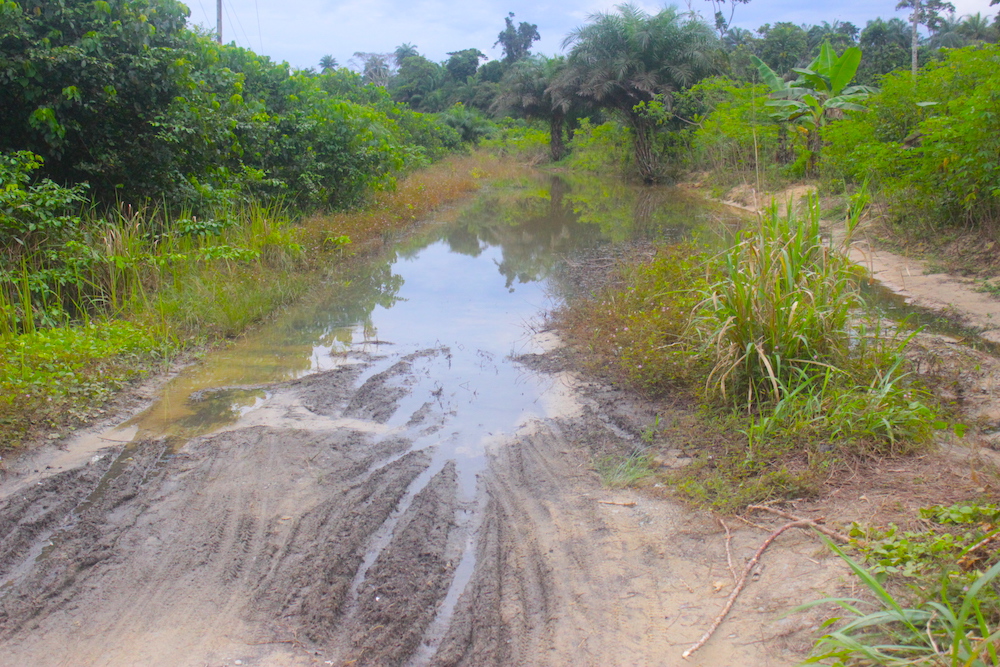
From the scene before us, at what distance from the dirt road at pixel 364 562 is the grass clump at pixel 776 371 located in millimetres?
533

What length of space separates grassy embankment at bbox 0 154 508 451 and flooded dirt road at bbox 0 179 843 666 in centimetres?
44

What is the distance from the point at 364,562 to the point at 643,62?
2542 cm

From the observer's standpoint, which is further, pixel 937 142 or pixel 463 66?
pixel 463 66

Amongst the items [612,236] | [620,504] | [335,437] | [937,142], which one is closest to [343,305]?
[335,437]

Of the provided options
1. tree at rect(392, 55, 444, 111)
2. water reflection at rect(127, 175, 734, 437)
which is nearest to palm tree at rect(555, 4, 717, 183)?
water reflection at rect(127, 175, 734, 437)

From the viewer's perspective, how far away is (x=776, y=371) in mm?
4473

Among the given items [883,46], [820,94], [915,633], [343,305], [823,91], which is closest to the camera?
[915,633]

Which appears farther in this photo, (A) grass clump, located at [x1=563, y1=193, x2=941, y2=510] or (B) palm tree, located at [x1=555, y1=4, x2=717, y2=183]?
(B) palm tree, located at [x1=555, y1=4, x2=717, y2=183]

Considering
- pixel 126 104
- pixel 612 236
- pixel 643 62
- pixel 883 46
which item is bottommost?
pixel 612 236

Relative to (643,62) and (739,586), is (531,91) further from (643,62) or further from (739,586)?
(739,586)

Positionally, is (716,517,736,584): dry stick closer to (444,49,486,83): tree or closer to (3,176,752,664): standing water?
(3,176,752,664): standing water

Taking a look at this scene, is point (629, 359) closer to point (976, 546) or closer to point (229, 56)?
point (976, 546)

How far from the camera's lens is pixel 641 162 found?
2612 centimetres

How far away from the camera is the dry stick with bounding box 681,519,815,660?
261 centimetres
